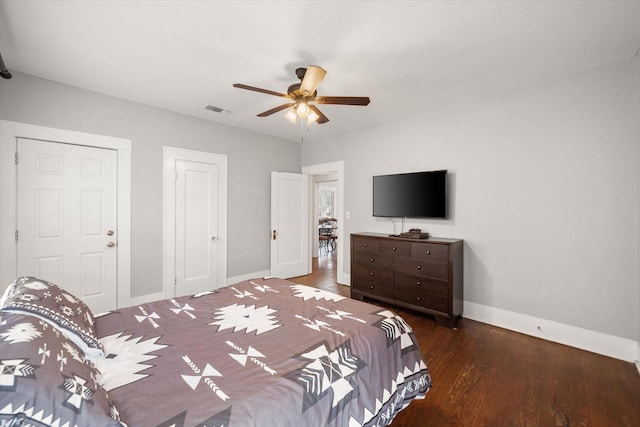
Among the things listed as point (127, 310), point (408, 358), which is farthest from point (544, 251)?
point (127, 310)

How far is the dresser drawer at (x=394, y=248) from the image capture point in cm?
350

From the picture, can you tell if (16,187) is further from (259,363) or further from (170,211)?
(259,363)

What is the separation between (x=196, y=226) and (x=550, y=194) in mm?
4455

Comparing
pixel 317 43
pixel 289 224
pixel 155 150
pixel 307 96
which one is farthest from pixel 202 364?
pixel 289 224

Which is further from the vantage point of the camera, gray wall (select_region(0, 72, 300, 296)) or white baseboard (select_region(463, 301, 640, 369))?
gray wall (select_region(0, 72, 300, 296))

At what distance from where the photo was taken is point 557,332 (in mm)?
2812

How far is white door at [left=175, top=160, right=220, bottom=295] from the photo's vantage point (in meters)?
4.00

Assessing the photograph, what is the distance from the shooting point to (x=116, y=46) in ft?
7.77

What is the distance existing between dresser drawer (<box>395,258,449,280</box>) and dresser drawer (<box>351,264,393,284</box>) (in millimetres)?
179

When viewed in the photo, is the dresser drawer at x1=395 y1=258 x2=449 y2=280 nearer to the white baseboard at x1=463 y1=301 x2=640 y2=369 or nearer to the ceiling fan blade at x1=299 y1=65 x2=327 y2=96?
the white baseboard at x1=463 y1=301 x2=640 y2=369

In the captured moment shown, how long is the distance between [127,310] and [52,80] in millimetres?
2837

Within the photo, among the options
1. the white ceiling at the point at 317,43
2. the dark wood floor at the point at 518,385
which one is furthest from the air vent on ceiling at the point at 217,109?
the dark wood floor at the point at 518,385

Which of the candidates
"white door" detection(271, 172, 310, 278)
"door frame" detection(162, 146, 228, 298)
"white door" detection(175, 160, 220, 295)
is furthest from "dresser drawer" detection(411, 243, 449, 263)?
"door frame" detection(162, 146, 228, 298)

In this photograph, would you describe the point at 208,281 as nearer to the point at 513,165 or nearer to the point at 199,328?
the point at 199,328
